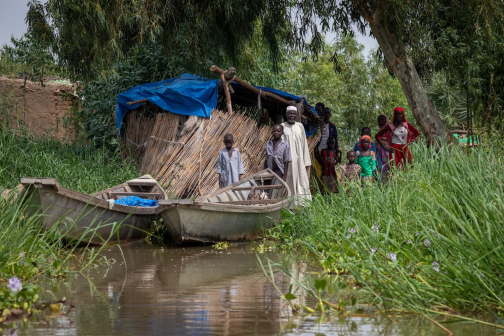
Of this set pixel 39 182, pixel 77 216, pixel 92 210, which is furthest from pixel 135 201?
pixel 39 182

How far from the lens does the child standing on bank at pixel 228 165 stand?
9898mm

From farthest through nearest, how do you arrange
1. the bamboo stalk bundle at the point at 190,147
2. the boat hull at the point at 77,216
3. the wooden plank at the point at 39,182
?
the bamboo stalk bundle at the point at 190,147
the boat hull at the point at 77,216
the wooden plank at the point at 39,182

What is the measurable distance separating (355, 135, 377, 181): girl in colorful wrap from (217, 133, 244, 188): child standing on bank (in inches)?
75.3

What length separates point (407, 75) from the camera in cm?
1062

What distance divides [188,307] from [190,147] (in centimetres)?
651

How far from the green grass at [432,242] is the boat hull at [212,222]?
1.39 m

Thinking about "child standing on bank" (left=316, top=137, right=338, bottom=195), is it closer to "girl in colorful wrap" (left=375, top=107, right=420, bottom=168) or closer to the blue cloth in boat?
"girl in colorful wrap" (left=375, top=107, right=420, bottom=168)

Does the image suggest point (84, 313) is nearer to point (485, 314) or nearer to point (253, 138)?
point (485, 314)

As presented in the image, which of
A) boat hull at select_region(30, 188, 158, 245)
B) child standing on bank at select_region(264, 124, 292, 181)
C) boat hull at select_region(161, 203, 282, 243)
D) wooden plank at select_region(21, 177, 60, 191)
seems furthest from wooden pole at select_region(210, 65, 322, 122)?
wooden plank at select_region(21, 177, 60, 191)

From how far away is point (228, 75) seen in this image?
34.6ft

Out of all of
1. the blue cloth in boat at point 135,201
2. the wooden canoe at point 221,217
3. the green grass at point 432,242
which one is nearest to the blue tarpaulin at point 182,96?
the wooden canoe at point 221,217

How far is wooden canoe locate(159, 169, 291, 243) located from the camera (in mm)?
7332

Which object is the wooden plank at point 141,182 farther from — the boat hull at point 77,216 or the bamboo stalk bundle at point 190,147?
the boat hull at point 77,216

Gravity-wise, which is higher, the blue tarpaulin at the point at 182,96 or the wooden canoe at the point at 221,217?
the blue tarpaulin at the point at 182,96
